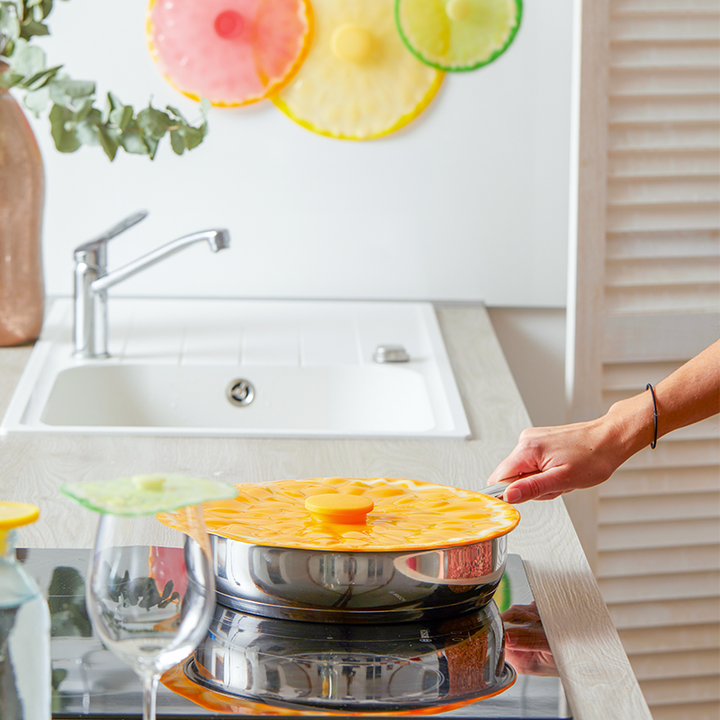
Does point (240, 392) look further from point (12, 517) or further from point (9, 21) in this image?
point (12, 517)

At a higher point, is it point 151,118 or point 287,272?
point 151,118

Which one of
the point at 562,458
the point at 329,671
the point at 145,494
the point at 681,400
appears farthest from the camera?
the point at 681,400

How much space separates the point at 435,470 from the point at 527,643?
0.43 metres

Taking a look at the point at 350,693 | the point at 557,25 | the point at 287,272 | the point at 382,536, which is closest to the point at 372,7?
the point at 557,25

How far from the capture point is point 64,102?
143cm

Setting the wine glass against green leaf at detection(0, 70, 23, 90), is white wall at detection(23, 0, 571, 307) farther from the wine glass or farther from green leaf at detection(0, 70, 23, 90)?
the wine glass

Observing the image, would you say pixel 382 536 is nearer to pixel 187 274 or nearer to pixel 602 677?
pixel 602 677

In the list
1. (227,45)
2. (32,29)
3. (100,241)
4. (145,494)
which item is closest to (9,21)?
(32,29)

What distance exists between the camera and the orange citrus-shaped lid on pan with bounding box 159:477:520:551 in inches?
27.6

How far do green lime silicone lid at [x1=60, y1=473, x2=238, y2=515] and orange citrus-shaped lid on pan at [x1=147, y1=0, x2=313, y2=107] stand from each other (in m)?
1.39

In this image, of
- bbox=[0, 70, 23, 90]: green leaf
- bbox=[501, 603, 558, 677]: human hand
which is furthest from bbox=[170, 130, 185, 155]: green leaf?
bbox=[501, 603, 558, 677]: human hand

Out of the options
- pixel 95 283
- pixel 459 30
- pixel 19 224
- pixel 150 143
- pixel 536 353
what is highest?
pixel 459 30

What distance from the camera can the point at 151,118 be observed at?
1.43 metres

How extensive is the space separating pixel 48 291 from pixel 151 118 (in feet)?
1.89
